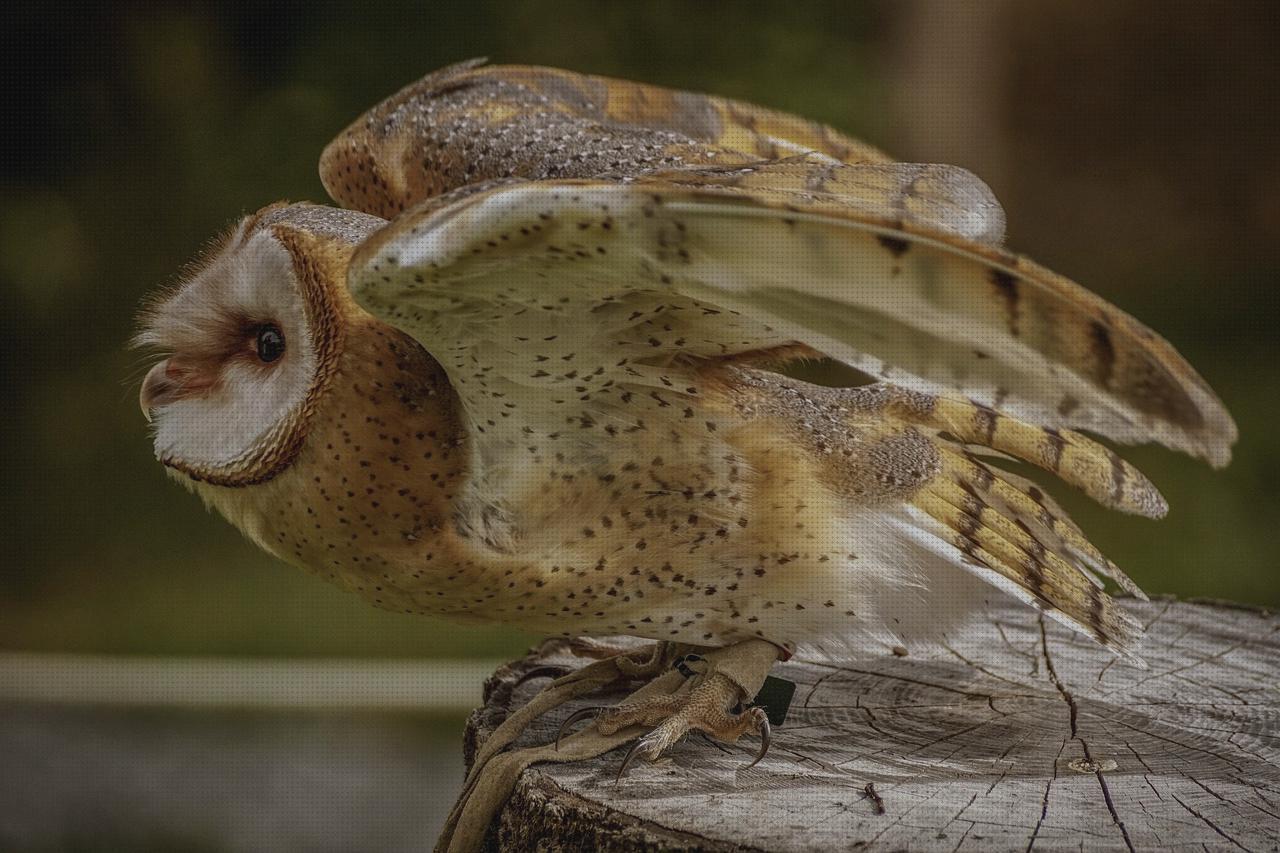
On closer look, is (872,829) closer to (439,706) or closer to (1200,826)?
(1200,826)

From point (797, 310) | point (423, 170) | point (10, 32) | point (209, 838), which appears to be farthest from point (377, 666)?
point (797, 310)

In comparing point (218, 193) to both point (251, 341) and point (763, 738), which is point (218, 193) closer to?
point (251, 341)

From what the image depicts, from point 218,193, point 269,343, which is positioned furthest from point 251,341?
point 218,193

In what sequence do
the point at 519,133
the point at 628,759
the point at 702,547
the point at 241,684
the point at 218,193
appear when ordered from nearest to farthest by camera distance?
the point at 628,759, the point at 702,547, the point at 519,133, the point at 241,684, the point at 218,193

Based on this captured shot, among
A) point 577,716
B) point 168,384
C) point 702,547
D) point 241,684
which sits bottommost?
point 241,684

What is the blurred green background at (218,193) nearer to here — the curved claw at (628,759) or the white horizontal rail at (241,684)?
the white horizontal rail at (241,684)

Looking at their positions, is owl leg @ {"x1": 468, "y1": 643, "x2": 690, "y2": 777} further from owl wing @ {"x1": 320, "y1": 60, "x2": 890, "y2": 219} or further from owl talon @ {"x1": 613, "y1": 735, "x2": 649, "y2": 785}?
owl wing @ {"x1": 320, "y1": 60, "x2": 890, "y2": 219}
